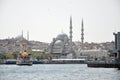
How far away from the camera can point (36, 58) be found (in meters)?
146

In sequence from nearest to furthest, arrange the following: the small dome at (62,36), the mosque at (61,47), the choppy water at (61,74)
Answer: the choppy water at (61,74) → the mosque at (61,47) → the small dome at (62,36)

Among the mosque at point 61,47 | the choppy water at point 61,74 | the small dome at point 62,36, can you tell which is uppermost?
the small dome at point 62,36

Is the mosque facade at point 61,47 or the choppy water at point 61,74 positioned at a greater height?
the mosque facade at point 61,47

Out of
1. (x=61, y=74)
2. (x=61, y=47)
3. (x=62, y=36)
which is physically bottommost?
(x=61, y=74)

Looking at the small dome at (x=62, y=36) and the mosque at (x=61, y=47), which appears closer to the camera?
the mosque at (x=61, y=47)

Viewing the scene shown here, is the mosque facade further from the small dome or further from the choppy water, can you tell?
the choppy water

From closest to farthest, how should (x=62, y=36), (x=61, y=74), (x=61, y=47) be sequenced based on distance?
(x=61, y=74) → (x=62, y=36) → (x=61, y=47)

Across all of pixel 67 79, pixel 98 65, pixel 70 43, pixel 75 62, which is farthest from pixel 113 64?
pixel 70 43

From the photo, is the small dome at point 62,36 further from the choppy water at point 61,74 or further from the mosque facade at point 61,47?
the choppy water at point 61,74

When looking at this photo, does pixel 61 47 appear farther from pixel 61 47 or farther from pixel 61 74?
pixel 61 74

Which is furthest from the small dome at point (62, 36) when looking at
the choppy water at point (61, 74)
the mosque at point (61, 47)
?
the choppy water at point (61, 74)

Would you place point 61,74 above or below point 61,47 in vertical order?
below

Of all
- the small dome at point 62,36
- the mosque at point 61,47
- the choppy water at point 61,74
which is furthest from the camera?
the small dome at point 62,36

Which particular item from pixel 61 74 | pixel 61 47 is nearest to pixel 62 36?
pixel 61 47
